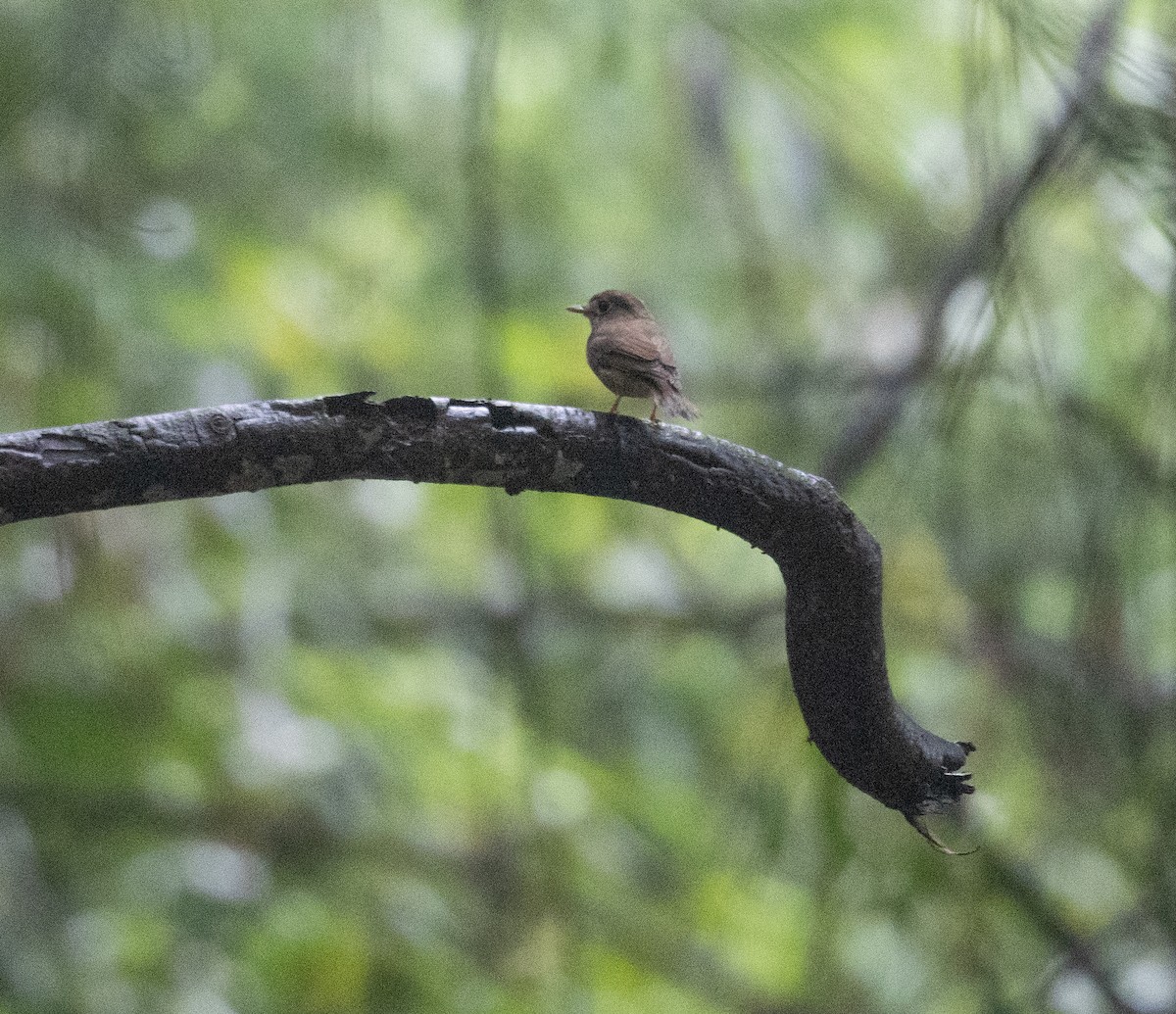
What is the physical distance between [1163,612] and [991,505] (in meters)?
0.82

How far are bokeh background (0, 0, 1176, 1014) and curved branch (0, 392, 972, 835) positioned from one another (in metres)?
0.47

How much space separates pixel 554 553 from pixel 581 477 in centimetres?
215

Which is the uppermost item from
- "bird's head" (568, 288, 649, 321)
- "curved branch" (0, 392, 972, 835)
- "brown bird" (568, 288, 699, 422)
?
"bird's head" (568, 288, 649, 321)

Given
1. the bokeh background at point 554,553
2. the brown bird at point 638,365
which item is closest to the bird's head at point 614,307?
the brown bird at point 638,365

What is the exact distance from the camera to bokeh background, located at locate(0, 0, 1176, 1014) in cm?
213

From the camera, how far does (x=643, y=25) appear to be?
10.2ft

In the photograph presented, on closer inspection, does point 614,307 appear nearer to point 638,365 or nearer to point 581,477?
point 638,365

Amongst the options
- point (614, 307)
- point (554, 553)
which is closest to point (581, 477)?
point (614, 307)

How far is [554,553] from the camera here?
10.6 feet

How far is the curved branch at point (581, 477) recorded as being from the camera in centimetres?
95

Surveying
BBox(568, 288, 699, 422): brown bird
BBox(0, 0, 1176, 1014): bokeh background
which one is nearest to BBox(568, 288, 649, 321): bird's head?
BBox(568, 288, 699, 422): brown bird

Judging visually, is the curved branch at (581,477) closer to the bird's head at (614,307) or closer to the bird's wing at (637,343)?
the bird's wing at (637,343)

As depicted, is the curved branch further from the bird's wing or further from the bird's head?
the bird's head

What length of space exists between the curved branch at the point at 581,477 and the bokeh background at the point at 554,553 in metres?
0.47
